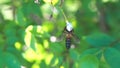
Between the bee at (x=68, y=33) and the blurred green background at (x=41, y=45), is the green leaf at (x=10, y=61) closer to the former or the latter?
the blurred green background at (x=41, y=45)

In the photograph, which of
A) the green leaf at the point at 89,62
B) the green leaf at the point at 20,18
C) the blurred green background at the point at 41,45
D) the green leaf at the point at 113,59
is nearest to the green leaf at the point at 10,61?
the blurred green background at the point at 41,45

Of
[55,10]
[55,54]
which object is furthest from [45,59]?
[55,10]

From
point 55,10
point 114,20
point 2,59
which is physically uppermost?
point 114,20

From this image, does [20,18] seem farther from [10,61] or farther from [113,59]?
[113,59]

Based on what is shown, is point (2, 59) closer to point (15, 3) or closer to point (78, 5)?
point (15, 3)

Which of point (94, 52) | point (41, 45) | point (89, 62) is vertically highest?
point (41, 45)

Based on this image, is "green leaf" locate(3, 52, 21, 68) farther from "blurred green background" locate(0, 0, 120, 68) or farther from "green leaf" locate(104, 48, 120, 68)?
"green leaf" locate(104, 48, 120, 68)

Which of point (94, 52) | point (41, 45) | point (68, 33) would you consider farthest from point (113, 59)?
point (41, 45)

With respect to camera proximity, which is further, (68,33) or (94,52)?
(94,52)

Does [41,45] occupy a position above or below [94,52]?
above
